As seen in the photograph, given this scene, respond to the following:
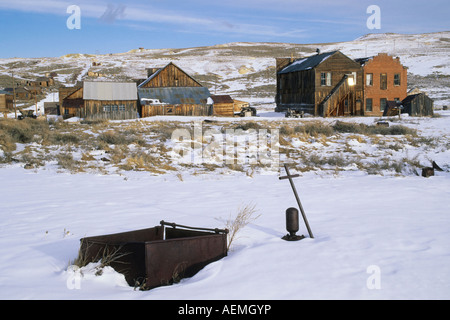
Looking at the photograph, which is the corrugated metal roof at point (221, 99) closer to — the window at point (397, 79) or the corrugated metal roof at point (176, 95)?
the corrugated metal roof at point (176, 95)

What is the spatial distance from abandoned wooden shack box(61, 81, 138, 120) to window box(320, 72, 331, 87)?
717 inches

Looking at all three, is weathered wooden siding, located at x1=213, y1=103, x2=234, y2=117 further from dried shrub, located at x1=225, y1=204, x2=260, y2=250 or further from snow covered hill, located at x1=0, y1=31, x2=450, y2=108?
dried shrub, located at x1=225, y1=204, x2=260, y2=250

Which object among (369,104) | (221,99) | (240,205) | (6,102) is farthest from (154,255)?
(6,102)

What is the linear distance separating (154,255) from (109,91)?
122 feet

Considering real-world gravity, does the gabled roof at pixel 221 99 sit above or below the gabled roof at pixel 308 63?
below

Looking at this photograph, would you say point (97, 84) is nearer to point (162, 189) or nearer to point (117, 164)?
point (117, 164)

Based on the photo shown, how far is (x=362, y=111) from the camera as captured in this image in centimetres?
3812

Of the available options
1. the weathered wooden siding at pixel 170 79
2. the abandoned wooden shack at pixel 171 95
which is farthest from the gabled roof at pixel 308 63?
the weathered wooden siding at pixel 170 79

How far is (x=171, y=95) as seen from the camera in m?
39.8

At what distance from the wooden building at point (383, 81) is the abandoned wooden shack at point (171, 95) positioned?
1584 cm

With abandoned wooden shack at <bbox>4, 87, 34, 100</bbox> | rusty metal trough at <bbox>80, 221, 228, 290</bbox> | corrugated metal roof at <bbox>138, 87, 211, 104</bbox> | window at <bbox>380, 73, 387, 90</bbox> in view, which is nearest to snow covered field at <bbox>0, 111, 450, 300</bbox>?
rusty metal trough at <bbox>80, 221, 228, 290</bbox>

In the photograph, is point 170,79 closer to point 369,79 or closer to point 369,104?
point 369,79

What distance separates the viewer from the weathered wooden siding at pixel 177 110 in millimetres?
38094
